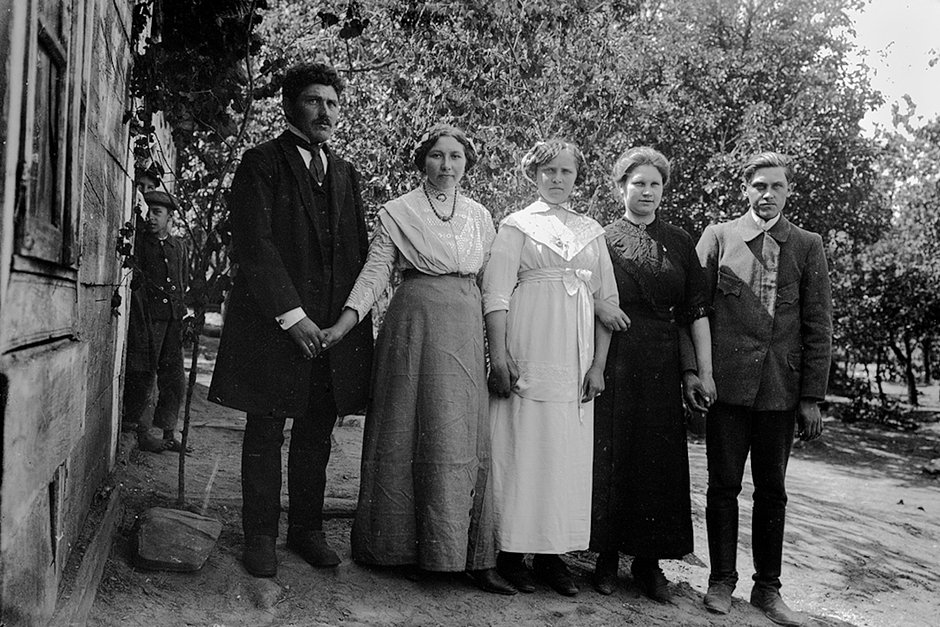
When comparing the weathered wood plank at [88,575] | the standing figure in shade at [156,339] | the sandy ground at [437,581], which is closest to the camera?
the weathered wood plank at [88,575]

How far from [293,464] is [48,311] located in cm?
161

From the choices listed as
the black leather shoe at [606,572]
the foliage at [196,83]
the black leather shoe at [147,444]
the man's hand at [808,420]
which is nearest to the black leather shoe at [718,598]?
the black leather shoe at [606,572]

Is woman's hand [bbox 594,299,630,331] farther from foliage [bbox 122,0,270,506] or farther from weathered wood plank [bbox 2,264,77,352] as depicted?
weathered wood plank [bbox 2,264,77,352]

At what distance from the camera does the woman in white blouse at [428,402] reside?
340 centimetres

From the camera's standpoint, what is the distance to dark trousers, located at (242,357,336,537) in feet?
11.0

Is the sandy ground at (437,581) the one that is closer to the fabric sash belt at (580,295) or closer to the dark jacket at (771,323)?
the fabric sash belt at (580,295)

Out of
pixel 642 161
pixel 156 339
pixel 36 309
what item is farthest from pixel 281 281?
pixel 156 339

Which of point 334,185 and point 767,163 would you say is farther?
point 767,163

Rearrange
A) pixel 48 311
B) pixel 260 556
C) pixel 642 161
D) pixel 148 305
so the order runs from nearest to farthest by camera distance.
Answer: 1. pixel 48 311
2. pixel 260 556
3. pixel 642 161
4. pixel 148 305

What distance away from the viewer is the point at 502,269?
3588 mm

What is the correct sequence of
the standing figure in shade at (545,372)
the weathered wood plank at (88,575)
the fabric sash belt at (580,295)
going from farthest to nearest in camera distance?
the fabric sash belt at (580,295) → the standing figure in shade at (545,372) → the weathered wood plank at (88,575)

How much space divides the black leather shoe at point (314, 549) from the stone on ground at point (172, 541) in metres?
0.36

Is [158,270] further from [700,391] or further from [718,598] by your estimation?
[718,598]

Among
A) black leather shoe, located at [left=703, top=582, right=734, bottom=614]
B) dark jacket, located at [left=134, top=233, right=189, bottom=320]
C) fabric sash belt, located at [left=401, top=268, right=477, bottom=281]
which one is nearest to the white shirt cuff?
fabric sash belt, located at [left=401, top=268, right=477, bottom=281]
